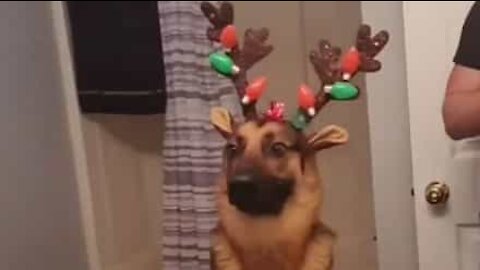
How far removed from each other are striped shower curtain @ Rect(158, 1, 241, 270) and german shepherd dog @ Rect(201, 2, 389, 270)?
10.6 inches

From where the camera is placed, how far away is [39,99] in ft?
5.45


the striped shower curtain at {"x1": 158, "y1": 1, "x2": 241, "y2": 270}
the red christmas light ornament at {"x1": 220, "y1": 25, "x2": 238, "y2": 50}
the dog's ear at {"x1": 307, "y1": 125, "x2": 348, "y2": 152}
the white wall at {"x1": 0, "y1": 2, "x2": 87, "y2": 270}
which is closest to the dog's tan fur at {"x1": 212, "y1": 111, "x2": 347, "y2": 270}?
the dog's ear at {"x1": 307, "y1": 125, "x2": 348, "y2": 152}

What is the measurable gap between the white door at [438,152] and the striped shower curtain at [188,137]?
0.31 meters

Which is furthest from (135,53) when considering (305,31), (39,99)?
(305,31)

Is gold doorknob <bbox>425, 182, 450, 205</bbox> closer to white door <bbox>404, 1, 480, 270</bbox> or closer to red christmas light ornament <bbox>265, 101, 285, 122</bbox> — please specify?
white door <bbox>404, 1, 480, 270</bbox>

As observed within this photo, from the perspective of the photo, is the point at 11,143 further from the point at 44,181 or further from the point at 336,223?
the point at 336,223

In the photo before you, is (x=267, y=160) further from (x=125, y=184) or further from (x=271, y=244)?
(x=125, y=184)

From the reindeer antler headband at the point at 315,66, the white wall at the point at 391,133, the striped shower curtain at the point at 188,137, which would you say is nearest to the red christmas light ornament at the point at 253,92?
the reindeer antler headband at the point at 315,66

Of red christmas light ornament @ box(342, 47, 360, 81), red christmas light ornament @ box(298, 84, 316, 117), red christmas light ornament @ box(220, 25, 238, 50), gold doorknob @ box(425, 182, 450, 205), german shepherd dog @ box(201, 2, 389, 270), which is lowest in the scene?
gold doorknob @ box(425, 182, 450, 205)

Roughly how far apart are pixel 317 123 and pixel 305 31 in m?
0.33

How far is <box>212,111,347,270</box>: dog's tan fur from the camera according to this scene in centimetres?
123

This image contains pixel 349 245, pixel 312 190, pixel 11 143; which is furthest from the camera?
pixel 11 143

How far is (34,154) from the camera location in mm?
1633

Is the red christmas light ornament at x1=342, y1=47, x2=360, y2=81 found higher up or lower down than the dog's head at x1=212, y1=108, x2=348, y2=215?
higher up
